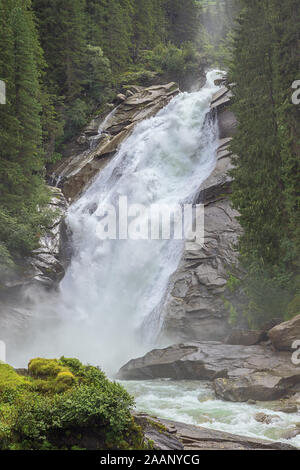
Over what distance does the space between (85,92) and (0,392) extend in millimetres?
36180

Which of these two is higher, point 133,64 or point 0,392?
point 133,64

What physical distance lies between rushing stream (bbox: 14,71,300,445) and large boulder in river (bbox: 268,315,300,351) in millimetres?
3196

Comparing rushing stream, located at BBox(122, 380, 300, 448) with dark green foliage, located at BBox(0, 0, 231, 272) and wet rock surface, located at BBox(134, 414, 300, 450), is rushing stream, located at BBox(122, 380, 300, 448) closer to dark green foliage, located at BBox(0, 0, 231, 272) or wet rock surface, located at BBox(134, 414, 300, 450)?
wet rock surface, located at BBox(134, 414, 300, 450)

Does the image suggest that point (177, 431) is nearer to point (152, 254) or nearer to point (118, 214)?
point (152, 254)

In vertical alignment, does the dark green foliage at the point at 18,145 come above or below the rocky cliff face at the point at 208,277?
above

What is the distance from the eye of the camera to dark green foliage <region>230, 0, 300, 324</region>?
18.1 meters

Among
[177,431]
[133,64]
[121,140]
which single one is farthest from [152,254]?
[133,64]

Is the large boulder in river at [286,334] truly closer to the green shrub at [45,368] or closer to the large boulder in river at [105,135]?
the green shrub at [45,368]

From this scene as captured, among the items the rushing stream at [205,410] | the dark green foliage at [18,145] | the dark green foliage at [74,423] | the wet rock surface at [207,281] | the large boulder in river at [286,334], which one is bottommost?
the rushing stream at [205,410]

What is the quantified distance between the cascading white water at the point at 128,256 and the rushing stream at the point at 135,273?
6 centimetres

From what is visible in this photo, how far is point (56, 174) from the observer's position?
112 ft

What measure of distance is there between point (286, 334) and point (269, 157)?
26.8 ft

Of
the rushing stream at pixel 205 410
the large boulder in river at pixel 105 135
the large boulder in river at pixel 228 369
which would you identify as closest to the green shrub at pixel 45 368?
the rushing stream at pixel 205 410

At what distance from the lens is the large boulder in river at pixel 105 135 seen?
107 feet
